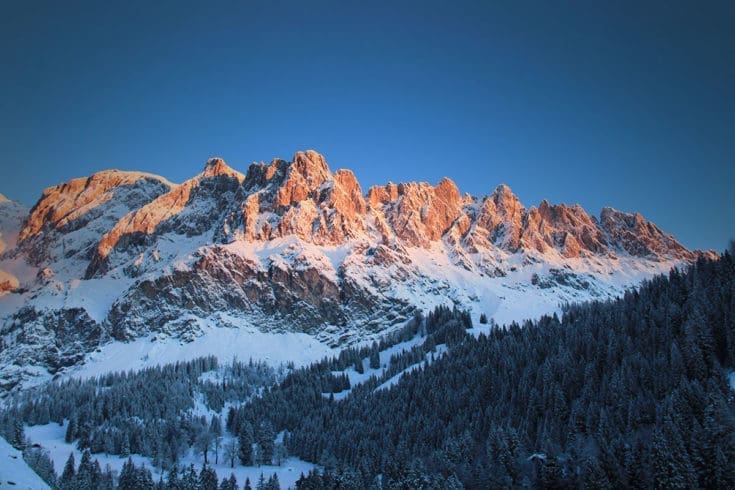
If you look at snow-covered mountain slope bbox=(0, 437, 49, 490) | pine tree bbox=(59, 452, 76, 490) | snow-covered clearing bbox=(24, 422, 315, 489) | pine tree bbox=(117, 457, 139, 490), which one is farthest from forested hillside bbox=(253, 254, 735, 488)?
snow-covered mountain slope bbox=(0, 437, 49, 490)

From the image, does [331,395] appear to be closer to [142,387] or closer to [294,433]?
[294,433]

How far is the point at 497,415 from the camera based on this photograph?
125875 millimetres

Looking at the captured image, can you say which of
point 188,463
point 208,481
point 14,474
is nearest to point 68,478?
point 208,481

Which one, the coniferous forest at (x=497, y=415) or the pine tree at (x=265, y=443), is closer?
the coniferous forest at (x=497, y=415)

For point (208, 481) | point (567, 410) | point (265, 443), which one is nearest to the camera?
point (208, 481)

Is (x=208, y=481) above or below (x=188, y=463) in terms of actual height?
below

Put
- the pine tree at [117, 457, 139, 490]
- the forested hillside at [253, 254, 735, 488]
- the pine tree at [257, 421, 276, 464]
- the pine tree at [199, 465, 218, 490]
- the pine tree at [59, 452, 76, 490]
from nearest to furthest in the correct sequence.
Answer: the forested hillside at [253, 254, 735, 488]
the pine tree at [59, 452, 76, 490]
the pine tree at [117, 457, 139, 490]
the pine tree at [199, 465, 218, 490]
the pine tree at [257, 421, 276, 464]

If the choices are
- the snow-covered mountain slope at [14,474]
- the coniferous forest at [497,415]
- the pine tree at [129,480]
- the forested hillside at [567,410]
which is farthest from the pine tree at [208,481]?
the snow-covered mountain slope at [14,474]

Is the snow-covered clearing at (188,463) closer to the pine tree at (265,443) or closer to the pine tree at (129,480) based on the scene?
the pine tree at (265,443)

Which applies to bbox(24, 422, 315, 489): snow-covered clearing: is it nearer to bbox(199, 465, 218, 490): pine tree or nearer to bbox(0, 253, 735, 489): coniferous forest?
bbox(0, 253, 735, 489): coniferous forest

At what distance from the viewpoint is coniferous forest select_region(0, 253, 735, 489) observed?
9231 cm

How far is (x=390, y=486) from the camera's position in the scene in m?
111

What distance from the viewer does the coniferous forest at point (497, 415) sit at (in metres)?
92.3

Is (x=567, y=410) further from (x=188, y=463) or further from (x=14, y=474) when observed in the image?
(x=14, y=474)
